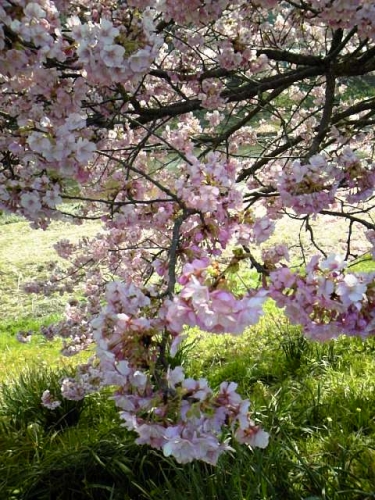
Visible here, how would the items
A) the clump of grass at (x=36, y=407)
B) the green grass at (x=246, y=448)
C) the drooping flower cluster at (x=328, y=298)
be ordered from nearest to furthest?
1. the drooping flower cluster at (x=328, y=298)
2. the green grass at (x=246, y=448)
3. the clump of grass at (x=36, y=407)

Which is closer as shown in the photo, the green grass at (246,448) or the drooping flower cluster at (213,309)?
the drooping flower cluster at (213,309)

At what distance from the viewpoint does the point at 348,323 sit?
57.9 inches

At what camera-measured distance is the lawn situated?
231 centimetres

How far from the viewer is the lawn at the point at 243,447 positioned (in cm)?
231

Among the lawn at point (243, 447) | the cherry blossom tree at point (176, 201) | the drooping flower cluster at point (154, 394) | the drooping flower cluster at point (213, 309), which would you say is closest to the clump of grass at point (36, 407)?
the lawn at point (243, 447)

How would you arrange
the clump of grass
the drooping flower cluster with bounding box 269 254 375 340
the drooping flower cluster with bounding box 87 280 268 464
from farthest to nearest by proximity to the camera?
the clump of grass
the drooping flower cluster with bounding box 269 254 375 340
the drooping flower cluster with bounding box 87 280 268 464

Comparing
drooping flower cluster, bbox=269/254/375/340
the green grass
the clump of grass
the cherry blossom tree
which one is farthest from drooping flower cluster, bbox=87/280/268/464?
the clump of grass

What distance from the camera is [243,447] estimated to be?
2600 mm

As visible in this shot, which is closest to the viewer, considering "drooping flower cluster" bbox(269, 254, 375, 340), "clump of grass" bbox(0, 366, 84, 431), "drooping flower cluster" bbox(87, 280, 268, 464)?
"drooping flower cluster" bbox(87, 280, 268, 464)

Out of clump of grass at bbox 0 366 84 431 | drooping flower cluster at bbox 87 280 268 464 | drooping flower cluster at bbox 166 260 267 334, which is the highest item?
drooping flower cluster at bbox 166 260 267 334

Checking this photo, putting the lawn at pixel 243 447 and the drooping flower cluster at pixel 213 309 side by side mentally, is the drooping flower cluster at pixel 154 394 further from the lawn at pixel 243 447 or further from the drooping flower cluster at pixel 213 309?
the lawn at pixel 243 447

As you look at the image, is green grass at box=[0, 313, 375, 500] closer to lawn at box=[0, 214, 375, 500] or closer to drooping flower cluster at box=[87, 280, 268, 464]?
lawn at box=[0, 214, 375, 500]

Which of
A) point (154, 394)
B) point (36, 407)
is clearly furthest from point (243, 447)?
point (36, 407)

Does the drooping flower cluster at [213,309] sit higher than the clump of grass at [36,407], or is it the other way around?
the drooping flower cluster at [213,309]
